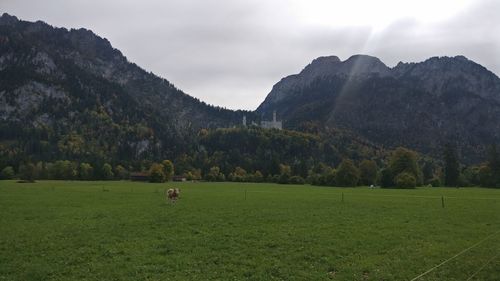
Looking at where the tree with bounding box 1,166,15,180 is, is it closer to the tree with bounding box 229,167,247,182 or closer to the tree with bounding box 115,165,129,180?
the tree with bounding box 115,165,129,180

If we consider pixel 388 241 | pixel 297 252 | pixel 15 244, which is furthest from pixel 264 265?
pixel 15 244

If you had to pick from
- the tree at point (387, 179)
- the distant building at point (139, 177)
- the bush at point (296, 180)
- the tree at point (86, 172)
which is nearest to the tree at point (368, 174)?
the tree at point (387, 179)

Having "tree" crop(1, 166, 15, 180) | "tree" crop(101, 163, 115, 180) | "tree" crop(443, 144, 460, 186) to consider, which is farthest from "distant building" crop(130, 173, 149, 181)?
"tree" crop(443, 144, 460, 186)

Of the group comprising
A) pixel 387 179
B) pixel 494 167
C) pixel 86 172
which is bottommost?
pixel 86 172

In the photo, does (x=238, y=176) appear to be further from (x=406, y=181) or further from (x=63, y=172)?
(x=406, y=181)

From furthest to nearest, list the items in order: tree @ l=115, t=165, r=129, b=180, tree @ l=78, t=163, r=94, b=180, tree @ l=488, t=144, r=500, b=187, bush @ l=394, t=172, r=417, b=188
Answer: tree @ l=115, t=165, r=129, b=180, tree @ l=78, t=163, r=94, b=180, tree @ l=488, t=144, r=500, b=187, bush @ l=394, t=172, r=417, b=188

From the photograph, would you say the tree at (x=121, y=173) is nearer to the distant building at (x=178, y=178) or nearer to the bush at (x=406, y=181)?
the distant building at (x=178, y=178)

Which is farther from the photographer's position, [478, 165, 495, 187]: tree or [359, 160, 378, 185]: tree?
[359, 160, 378, 185]: tree

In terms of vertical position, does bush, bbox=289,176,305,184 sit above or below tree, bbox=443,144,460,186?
below

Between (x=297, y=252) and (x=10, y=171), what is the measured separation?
162631 millimetres

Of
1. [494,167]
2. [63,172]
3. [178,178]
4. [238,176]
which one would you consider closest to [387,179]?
[494,167]

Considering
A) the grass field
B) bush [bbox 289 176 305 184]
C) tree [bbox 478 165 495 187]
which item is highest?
tree [bbox 478 165 495 187]

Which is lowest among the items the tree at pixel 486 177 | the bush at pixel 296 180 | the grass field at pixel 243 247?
the grass field at pixel 243 247

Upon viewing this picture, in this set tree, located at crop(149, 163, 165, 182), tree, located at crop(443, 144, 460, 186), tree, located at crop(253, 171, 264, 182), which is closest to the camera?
tree, located at crop(443, 144, 460, 186)
